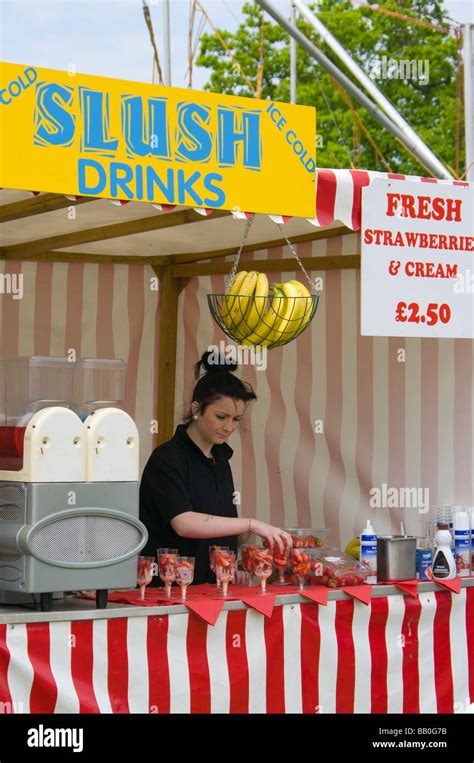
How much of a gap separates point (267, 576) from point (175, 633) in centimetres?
52

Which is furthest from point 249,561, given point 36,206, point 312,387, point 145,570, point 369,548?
point 312,387

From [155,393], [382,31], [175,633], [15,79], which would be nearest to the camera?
[15,79]

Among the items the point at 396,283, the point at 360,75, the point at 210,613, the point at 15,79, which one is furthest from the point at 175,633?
the point at 360,75

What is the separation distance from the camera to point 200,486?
16.4ft

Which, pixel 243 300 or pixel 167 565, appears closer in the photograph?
pixel 167 565

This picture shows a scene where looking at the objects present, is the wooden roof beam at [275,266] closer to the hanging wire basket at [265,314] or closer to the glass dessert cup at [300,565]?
the hanging wire basket at [265,314]

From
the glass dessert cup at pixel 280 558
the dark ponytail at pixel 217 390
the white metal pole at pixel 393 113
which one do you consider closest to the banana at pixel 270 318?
the dark ponytail at pixel 217 390

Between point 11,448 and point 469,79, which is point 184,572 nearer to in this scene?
point 11,448

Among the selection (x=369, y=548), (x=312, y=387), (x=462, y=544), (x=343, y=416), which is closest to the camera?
(x=369, y=548)

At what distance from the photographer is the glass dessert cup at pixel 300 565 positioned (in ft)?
15.1

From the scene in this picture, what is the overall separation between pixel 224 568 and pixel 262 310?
3.67 feet
